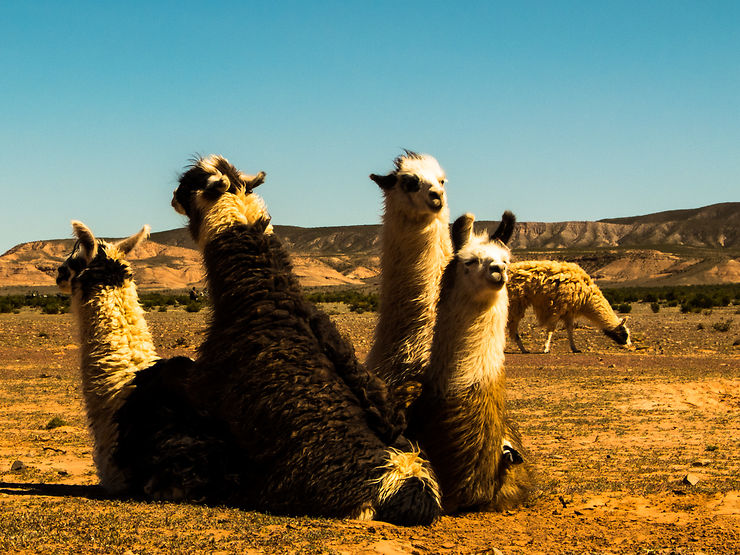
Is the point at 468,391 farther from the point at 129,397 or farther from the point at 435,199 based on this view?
the point at 129,397

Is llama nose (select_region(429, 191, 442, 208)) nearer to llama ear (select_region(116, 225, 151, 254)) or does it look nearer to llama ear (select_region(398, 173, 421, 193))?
llama ear (select_region(398, 173, 421, 193))

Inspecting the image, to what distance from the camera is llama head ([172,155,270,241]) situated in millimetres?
5703

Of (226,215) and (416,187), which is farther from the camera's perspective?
(416,187)

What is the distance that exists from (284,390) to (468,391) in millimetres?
1255

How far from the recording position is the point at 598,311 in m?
19.9

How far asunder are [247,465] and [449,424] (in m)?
1.39

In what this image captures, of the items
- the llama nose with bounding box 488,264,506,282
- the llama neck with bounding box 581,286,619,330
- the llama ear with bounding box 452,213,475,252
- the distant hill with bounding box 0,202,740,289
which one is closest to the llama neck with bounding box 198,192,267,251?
the llama ear with bounding box 452,213,475,252

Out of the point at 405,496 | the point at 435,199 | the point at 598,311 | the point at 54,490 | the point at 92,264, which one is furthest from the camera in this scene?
the point at 598,311

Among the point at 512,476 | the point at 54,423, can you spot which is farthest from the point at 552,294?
the point at 512,476

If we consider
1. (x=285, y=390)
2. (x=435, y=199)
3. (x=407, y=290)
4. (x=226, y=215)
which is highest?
(x=435, y=199)

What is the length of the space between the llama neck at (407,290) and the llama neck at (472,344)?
790mm

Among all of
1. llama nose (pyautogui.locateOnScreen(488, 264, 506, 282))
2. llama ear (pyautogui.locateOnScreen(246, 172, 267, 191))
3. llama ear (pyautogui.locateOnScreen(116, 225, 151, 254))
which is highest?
llama ear (pyautogui.locateOnScreen(246, 172, 267, 191))

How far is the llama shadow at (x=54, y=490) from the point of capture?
5887 millimetres

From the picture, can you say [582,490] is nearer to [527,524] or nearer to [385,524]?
[527,524]
